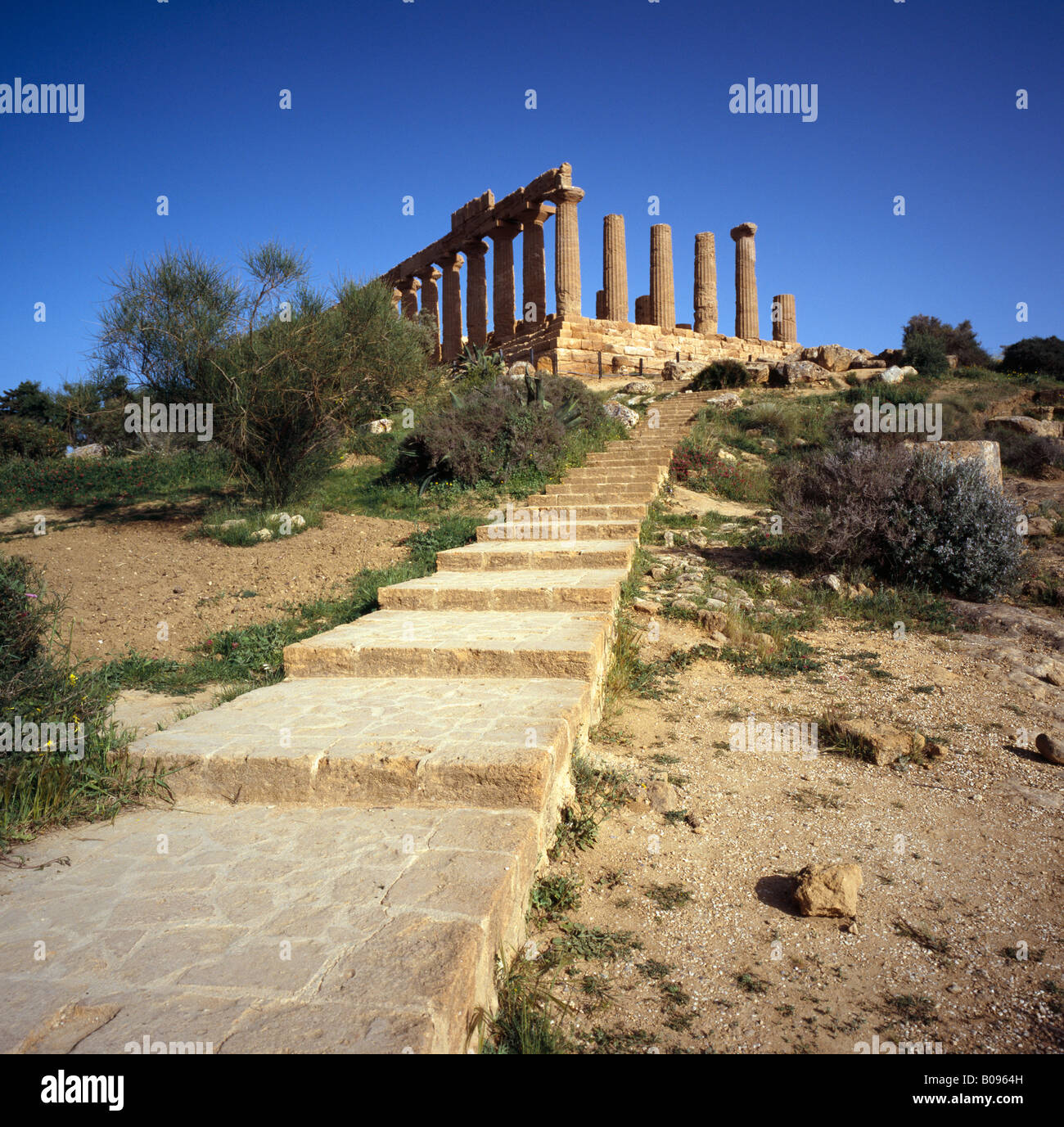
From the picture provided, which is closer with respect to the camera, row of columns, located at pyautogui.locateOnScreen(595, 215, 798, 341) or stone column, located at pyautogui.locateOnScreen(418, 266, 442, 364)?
row of columns, located at pyautogui.locateOnScreen(595, 215, 798, 341)

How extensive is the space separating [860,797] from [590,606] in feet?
7.94

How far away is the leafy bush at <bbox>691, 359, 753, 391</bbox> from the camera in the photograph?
1828cm

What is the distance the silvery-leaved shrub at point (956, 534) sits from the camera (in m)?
6.48

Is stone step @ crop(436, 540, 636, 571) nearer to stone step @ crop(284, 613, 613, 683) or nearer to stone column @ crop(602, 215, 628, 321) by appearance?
stone step @ crop(284, 613, 613, 683)

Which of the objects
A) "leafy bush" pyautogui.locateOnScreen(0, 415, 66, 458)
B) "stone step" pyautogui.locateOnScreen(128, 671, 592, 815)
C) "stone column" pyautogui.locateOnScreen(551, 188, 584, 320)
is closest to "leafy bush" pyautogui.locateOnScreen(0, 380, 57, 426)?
"leafy bush" pyautogui.locateOnScreen(0, 415, 66, 458)

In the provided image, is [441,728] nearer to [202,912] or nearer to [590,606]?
[202,912]

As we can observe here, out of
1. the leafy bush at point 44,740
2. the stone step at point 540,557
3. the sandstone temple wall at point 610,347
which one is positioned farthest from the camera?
the sandstone temple wall at point 610,347

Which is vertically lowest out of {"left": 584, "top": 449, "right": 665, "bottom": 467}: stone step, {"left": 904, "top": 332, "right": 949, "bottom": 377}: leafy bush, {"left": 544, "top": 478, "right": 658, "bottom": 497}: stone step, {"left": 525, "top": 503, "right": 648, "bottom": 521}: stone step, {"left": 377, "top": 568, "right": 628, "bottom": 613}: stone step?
{"left": 377, "top": 568, "right": 628, "bottom": 613}: stone step

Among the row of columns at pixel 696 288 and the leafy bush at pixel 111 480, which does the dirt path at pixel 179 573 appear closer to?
the leafy bush at pixel 111 480

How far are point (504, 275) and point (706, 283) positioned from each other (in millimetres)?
8321

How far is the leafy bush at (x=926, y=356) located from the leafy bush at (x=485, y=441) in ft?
41.1

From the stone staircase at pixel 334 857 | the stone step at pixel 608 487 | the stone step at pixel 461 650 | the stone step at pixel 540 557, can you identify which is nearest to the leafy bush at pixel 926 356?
the stone step at pixel 608 487

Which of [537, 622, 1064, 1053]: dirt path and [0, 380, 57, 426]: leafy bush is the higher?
[0, 380, 57, 426]: leafy bush

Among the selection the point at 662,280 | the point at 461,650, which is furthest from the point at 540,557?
the point at 662,280
